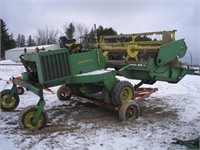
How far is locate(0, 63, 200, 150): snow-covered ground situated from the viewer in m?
5.63

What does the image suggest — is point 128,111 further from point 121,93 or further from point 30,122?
point 30,122

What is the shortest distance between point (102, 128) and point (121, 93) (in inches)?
48.4

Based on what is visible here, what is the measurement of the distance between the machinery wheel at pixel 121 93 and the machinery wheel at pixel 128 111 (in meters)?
0.32

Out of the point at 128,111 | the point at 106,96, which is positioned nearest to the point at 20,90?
the point at 106,96

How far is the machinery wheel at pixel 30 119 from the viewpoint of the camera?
6383 millimetres

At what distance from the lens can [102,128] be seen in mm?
6637

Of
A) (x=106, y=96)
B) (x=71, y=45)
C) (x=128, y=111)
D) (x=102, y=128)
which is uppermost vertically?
(x=71, y=45)

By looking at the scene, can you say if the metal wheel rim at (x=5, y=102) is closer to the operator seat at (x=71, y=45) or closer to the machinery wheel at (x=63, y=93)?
the machinery wheel at (x=63, y=93)

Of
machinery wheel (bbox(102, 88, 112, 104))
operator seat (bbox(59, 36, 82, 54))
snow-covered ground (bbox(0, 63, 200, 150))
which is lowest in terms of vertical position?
snow-covered ground (bbox(0, 63, 200, 150))

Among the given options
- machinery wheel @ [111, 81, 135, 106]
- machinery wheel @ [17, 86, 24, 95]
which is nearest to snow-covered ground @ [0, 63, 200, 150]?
machinery wheel @ [111, 81, 135, 106]

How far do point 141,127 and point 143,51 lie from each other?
2.28m

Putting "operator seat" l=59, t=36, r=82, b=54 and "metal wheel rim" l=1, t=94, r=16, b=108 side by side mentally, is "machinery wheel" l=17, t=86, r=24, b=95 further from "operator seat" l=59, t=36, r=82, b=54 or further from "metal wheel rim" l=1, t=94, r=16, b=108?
"operator seat" l=59, t=36, r=82, b=54

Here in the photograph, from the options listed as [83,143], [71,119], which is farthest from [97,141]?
[71,119]

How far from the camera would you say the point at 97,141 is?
5.80 m
